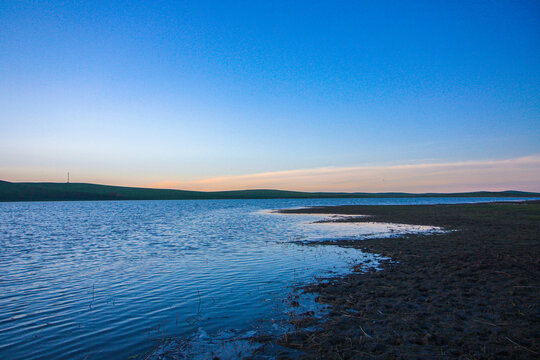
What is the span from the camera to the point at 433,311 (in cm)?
1060

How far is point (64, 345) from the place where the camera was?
9148 mm

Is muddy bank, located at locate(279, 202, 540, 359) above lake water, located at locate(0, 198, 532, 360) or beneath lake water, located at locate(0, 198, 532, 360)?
above

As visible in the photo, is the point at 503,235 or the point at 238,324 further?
the point at 503,235

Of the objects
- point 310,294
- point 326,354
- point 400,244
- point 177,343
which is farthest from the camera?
point 400,244

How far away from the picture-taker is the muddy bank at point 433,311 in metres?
7.98

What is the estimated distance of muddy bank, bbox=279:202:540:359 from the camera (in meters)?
7.98

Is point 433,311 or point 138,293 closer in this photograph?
point 433,311

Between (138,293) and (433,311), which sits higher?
(433,311)

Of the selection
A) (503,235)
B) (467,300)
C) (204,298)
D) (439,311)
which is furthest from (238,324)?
(503,235)

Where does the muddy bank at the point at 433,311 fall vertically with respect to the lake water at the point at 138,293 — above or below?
above

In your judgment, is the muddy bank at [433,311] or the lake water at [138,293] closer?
the muddy bank at [433,311]

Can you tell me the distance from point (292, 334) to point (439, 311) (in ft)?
17.7

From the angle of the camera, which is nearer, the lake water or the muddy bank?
the muddy bank

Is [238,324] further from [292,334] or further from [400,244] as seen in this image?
[400,244]
